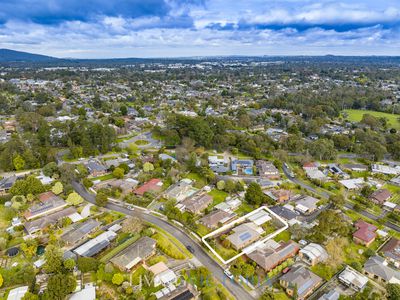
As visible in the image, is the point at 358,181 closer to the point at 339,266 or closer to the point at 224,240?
the point at 339,266

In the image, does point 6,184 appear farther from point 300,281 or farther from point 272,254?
point 300,281

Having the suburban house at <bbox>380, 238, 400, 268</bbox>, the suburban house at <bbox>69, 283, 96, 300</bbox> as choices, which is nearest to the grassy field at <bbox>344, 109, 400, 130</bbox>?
the suburban house at <bbox>380, 238, 400, 268</bbox>

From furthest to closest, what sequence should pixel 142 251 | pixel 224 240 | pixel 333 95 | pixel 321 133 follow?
pixel 333 95
pixel 321 133
pixel 224 240
pixel 142 251

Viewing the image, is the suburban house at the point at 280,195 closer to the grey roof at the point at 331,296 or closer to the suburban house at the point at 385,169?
the grey roof at the point at 331,296

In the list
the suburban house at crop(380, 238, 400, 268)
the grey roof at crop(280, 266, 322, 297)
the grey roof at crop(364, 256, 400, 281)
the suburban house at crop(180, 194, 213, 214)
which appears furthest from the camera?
the suburban house at crop(180, 194, 213, 214)

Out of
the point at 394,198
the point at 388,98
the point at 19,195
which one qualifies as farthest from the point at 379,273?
the point at 388,98

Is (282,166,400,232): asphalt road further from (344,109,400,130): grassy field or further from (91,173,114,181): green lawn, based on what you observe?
(344,109,400,130): grassy field
